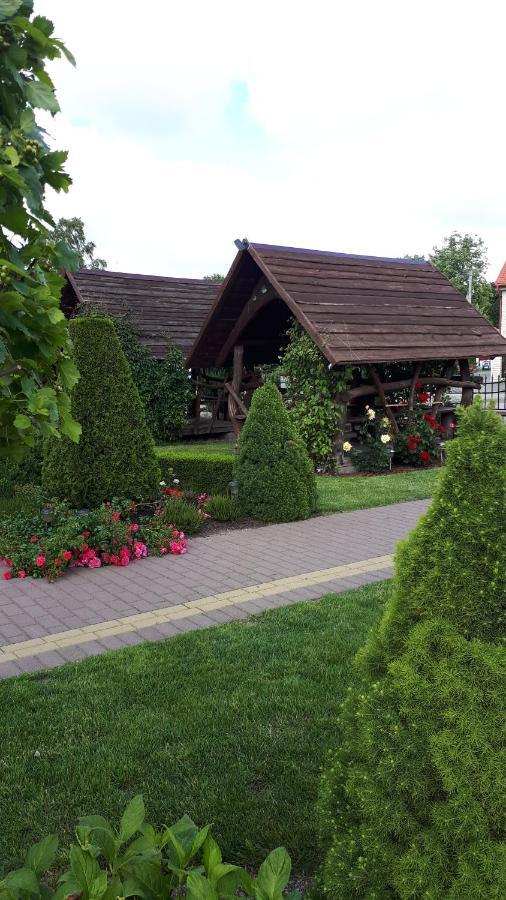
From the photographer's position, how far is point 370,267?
1514 cm

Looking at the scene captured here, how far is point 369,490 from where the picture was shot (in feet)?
35.1

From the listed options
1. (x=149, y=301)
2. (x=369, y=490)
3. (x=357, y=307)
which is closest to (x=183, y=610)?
(x=369, y=490)

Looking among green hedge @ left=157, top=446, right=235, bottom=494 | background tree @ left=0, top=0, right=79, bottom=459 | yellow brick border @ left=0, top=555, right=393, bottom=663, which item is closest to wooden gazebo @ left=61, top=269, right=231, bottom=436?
green hedge @ left=157, top=446, right=235, bottom=494

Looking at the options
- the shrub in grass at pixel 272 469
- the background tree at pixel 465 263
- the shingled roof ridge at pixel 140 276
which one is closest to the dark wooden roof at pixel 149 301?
the shingled roof ridge at pixel 140 276

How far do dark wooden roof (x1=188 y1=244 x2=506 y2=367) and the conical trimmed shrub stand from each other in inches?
169

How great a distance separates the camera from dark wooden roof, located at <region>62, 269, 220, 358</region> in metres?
17.8

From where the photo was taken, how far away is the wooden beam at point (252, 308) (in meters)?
13.5

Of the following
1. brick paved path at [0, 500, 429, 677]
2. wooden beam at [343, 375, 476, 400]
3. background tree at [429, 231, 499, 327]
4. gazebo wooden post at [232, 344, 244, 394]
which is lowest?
brick paved path at [0, 500, 429, 677]

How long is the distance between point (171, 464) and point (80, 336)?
9.70 feet

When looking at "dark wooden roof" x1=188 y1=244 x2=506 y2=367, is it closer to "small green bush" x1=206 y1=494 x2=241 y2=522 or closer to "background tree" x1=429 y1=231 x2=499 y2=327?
"small green bush" x1=206 y1=494 x2=241 y2=522

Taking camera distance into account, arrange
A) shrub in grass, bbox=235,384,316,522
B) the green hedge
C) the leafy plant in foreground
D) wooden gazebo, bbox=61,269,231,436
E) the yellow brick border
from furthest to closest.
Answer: wooden gazebo, bbox=61,269,231,436 → the green hedge → shrub in grass, bbox=235,384,316,522 → the yellow brick border → the leafy plant in foreground

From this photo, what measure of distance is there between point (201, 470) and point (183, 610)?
4868mm

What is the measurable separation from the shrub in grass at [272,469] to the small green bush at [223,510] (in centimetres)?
15

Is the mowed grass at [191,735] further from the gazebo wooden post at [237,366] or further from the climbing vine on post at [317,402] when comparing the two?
the gazebo wooden post at [237,366]
